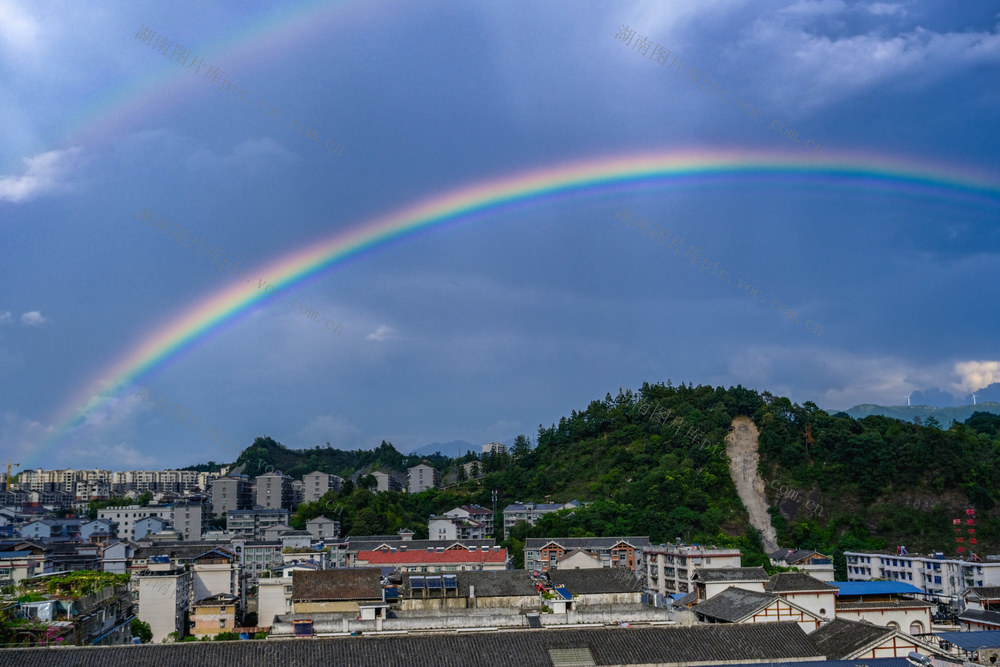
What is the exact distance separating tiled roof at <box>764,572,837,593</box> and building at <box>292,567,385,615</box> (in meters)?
15.2

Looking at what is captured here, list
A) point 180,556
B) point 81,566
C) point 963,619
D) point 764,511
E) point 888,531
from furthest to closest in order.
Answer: point 764,511 < point 888,531 < point 81,566 < point 180,556 < point 963,619

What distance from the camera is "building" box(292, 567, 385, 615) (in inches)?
1056

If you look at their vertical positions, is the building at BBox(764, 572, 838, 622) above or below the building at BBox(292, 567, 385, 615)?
below

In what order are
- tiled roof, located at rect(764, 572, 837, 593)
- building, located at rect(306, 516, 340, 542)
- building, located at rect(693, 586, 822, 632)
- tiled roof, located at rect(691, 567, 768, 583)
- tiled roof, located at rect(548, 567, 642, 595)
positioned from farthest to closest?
building, located at rect(306, 516, 340, 542) → tiled roof, located at rect(691, 567, 768, 583) → tiled roof, located at rect(548, 567, 642, 595) → tiled roof, located at rect(764, 572, 837, 593) → building, located at rect(693, 586, 822, 632)

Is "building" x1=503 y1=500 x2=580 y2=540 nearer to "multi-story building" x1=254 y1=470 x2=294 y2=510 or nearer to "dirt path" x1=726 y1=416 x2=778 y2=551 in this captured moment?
"dirt path" x1=726 y1=416 x2=778 y2=551

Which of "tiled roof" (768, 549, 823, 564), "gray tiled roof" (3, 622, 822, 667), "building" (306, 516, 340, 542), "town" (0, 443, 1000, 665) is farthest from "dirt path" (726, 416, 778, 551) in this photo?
"gray tiled roof" (3, 622, 822, 667)

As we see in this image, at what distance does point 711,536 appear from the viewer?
59656 mm

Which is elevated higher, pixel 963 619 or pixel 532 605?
pixel 532 605

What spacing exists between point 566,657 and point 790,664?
17.4 feet

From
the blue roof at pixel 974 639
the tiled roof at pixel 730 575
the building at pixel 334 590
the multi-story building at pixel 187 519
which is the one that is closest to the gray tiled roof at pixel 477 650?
the blue roof at pixel 974 639

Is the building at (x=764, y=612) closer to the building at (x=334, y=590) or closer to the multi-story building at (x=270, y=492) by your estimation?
the building at (x=334, y=590)

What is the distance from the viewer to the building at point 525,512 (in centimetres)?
6875

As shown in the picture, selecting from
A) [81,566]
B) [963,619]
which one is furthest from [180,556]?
[963,619]

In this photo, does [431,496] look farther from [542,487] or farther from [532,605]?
[532,605]
